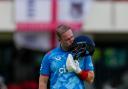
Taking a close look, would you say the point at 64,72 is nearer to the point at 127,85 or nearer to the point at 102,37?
the point at 127,85

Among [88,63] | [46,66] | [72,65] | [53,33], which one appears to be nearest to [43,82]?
[46,66]

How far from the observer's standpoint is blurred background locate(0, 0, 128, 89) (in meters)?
19.3

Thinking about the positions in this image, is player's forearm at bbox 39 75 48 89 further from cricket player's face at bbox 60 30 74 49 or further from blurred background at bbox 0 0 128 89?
blurred background at bbox 0 0 128 89

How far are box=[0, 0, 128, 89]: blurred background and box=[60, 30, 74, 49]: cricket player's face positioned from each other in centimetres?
968

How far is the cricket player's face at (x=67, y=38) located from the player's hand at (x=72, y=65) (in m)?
0.14

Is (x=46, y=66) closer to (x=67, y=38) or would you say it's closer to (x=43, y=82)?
(x=43, y=82)

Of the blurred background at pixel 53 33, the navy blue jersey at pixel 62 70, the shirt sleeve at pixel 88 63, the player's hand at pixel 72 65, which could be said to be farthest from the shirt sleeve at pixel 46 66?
the blurred background at pixel 53 33

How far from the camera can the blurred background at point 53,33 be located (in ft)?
63.4

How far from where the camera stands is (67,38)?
24.2ft

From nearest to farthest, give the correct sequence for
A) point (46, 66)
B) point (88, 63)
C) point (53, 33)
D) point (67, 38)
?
point (67, 38) < point (88, 63) < point (46, 66) < point (53, 33)

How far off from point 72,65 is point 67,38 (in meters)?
Answer: 0.27

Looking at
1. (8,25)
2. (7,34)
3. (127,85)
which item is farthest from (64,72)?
(7,34)

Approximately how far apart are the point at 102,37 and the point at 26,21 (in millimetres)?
3796

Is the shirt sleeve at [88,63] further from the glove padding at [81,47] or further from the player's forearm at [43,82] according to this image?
the player's forearm at [43,82]
